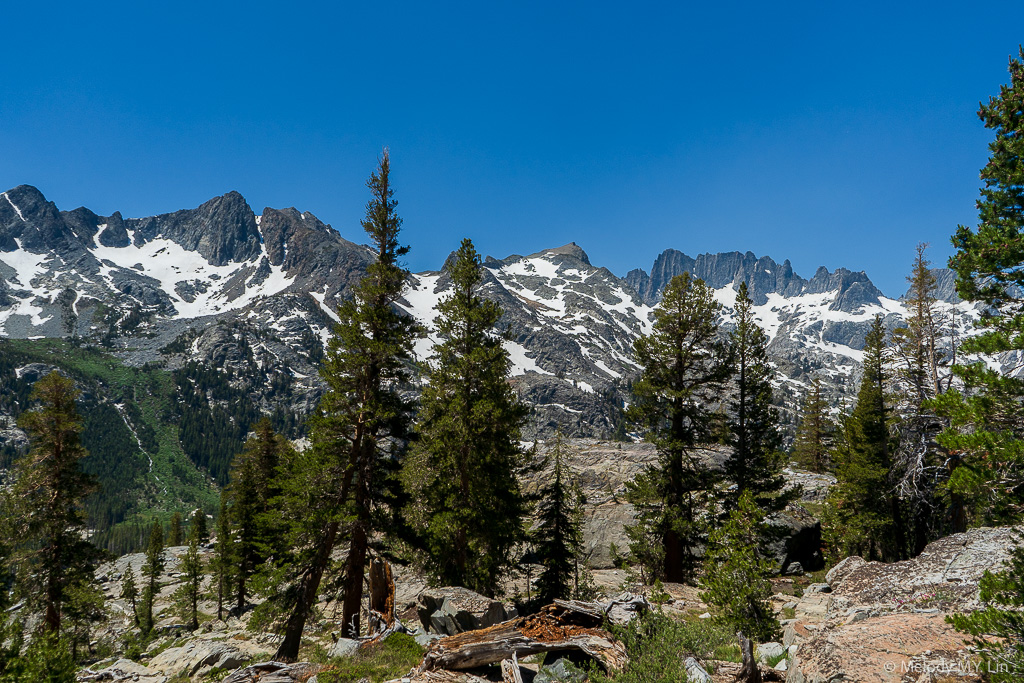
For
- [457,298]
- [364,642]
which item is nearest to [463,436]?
Answer: [457,298]

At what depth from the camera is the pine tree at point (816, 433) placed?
52191mm

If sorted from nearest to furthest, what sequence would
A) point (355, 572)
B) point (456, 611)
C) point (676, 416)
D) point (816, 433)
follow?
point (456, 611), point (355, 572), point (676, 416), point (816, 433)

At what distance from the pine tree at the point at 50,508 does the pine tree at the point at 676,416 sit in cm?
2545

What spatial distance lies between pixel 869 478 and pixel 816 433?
2788 cm

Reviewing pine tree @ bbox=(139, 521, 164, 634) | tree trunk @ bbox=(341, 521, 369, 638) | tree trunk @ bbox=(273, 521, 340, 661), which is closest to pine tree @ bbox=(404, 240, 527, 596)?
tree trunk @ bbox=(341, 521, 369, 638)

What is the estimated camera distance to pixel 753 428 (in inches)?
928

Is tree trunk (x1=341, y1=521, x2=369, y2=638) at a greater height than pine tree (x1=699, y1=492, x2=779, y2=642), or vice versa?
pine tree (x1=699, y1=492, x2=779, y2=642)

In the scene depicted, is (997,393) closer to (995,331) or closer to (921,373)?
(995,331)

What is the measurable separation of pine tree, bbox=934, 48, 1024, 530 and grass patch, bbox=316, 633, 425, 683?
38.6 ft

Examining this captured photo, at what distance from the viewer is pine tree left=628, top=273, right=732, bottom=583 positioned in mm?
21750

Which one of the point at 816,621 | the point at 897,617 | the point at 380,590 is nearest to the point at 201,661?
the point at 380,590

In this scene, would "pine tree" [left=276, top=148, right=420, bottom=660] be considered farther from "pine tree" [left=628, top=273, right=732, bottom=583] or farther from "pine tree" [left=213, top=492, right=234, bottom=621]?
"pine tree" [left=213, top=492, right=234, bottom=621]

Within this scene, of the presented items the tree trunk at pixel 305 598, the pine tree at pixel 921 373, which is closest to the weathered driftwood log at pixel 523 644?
the tree trunk at pixel 305 598

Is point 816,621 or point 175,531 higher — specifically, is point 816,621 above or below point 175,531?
above
